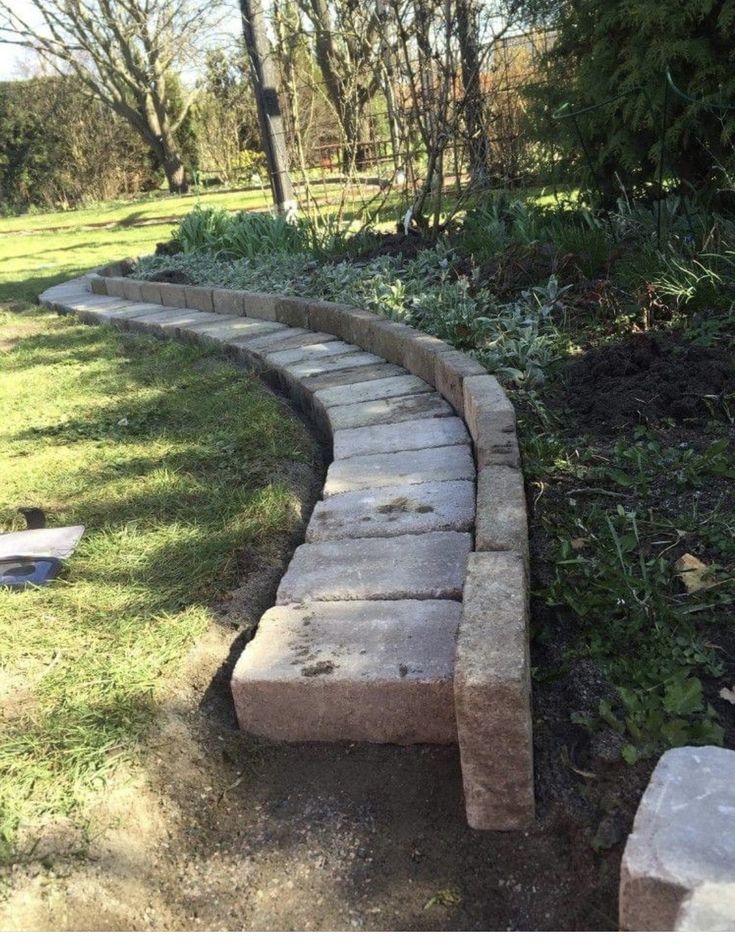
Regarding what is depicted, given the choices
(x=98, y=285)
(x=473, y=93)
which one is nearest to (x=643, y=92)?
(x=473, y=93)

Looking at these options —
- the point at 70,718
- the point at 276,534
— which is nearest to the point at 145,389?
the point at 276,534

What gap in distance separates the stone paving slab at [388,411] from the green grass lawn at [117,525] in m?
0.19

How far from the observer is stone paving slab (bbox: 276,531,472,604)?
6.75 ft

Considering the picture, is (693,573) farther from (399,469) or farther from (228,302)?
(228,302)

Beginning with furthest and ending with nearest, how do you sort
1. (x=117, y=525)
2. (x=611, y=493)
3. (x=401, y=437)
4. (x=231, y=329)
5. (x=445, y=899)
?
(x=231, y=329) → (x=401, y=437) → (x=117, y=525) → (x=611, y=493) → (x=445, y=899)

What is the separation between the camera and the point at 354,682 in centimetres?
173

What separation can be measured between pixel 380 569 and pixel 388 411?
52.9 inches

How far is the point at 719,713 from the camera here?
1600mm

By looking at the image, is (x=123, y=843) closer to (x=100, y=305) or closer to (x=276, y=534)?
(x=276, y=534)

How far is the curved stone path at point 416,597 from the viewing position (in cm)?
149

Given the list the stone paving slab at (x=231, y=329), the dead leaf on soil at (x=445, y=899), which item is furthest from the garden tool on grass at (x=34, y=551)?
the stone paving slab at (x=231, y=329)

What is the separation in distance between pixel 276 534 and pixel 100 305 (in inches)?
195

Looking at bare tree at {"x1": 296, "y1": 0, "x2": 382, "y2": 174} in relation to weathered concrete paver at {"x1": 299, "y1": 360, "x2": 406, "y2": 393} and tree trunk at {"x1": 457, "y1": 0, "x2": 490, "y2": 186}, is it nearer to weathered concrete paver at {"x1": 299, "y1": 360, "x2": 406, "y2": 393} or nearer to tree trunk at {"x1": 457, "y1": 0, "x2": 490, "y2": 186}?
tree trunk at {"x1": 457, "y1": 0, "x2": 490, "y2": 186}

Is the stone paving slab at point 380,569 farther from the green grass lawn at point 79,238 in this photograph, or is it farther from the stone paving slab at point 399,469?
the green grass lawn at point 79,238
